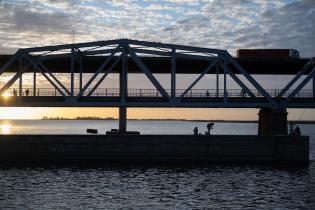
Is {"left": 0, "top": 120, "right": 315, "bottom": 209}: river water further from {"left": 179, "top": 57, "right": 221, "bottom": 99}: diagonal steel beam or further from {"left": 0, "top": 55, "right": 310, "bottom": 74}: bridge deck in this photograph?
{"left": 0, "top": 55, "right": 310, "bottom": 74}: bridge deck

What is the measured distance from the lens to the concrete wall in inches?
2039

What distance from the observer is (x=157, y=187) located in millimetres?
37250

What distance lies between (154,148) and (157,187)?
1494cm

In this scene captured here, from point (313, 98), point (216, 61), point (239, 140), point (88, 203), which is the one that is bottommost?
point (88, 203)

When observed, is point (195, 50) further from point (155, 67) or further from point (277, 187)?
point (277, 187)

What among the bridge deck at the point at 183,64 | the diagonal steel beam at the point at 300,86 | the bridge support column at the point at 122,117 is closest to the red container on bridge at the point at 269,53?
the bridge deck at the point at 183,64

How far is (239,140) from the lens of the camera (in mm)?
52406

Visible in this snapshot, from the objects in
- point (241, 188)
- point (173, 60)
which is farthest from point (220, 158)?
point (241, 188)

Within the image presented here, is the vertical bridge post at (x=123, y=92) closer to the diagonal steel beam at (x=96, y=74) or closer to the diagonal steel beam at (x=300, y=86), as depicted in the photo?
the diagonal steel beam at (x=96, y=74)

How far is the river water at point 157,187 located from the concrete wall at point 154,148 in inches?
84.8

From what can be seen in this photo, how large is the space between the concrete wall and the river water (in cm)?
215

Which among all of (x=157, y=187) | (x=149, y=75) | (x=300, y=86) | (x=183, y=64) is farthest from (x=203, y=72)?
(x=157, y=187)

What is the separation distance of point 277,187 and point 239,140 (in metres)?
14.9

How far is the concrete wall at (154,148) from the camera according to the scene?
170 feet
